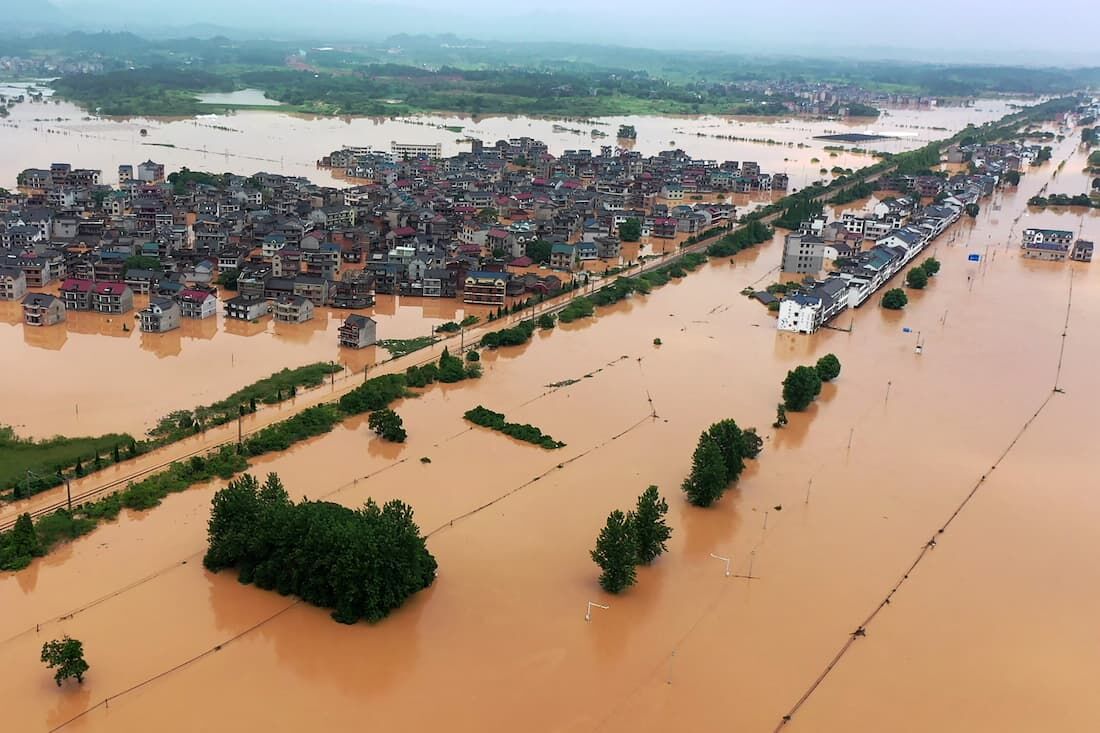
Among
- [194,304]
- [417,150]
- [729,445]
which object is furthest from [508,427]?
[417,150]

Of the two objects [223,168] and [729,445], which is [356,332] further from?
[223,168]

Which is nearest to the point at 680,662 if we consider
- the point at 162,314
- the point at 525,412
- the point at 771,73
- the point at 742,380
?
the point at 525,412

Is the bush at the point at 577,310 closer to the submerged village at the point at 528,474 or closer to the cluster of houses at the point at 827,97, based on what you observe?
the submerged village at the point at 528,474

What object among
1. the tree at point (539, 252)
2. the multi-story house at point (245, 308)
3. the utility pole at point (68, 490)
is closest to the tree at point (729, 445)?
the utility pole at point (68, 490)

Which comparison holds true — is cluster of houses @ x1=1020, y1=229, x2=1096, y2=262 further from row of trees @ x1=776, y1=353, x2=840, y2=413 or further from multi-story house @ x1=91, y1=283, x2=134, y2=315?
multi-story house @ x1=91, y1=283, x2=134, y2=315

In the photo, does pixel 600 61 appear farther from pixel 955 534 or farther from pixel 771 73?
pixel 955 534

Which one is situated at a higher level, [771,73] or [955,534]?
[771,73]
